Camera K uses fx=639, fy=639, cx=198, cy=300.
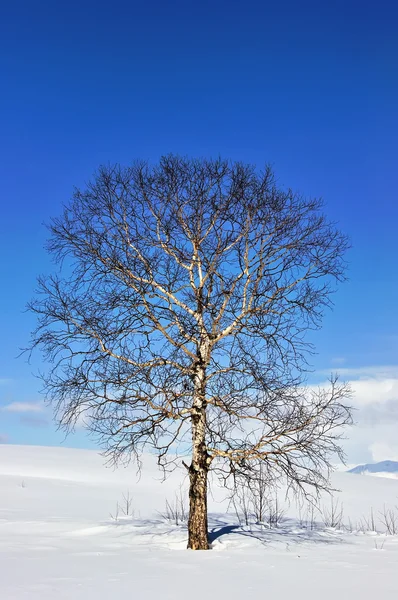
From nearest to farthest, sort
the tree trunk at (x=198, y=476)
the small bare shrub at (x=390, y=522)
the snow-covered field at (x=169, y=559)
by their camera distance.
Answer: the snow-covered field at (x=169, y=559)
the tree trunk at (x=198, y=476)
the small bare shrub at (x=390, y=522)

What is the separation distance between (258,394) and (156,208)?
396 centimetres

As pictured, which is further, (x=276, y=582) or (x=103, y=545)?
(x=103, y=545)

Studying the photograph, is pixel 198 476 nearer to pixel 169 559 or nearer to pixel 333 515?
pixel 169 559

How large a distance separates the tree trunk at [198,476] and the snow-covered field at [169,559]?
1.05 feet

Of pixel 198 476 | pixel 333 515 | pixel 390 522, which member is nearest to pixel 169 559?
pixel 198 476

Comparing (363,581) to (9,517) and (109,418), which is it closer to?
(109,418)

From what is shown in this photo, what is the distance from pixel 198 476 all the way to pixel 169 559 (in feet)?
5.44

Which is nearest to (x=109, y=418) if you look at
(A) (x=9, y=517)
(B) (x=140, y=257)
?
(B) (x=140, y=257)

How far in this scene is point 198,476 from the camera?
431 inches

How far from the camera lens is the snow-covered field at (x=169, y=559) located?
7547 millimetres

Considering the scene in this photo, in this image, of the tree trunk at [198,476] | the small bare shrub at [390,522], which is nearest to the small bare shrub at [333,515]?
the small bare shrub at [390,522]

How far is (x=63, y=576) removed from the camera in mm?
8133

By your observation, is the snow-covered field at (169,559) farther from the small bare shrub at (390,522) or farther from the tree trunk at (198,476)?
the small bare shrub at (390,522)

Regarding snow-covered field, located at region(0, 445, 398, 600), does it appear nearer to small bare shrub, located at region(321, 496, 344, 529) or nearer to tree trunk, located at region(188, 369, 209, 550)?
tree trunk, located at region(188, 369, 209, 550)
